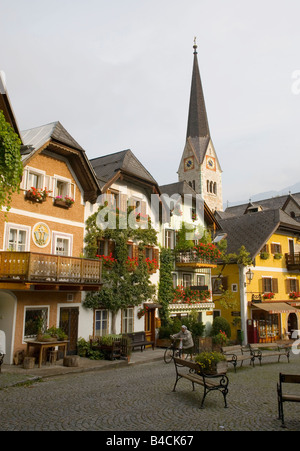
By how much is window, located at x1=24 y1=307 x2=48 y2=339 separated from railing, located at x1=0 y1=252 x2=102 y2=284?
65.2 inches

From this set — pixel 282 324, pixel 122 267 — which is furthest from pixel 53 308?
pixel 282 324

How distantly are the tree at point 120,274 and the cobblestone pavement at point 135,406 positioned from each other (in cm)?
599

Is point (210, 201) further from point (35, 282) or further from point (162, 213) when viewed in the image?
point (35, 282)

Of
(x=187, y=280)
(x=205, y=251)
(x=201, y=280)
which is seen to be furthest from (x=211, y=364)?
(x=201, y=280)

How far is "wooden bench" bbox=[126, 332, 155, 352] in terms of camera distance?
2044 centimetres

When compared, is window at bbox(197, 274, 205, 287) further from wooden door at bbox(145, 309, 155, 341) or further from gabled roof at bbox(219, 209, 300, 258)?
wooden door at bbox(145, 309, 155, 341)

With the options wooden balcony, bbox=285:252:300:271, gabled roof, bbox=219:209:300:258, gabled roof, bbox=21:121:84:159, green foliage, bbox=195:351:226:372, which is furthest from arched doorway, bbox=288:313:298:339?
green foliage, bbox=195:351:226:372

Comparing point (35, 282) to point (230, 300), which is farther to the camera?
point (230, 300)

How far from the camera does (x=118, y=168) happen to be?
2141 cm

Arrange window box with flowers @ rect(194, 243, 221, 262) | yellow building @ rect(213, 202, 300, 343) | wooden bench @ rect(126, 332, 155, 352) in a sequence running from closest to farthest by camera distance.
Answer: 1. wooden bench @ rect(126, 332, 155, 352)
2. window box with flowers @ rect(194, 243, 221, 262)
3. yellow building @ rect(213, 202, 300, 343)

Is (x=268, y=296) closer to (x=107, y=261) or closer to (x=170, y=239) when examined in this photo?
(x=170, y=239)

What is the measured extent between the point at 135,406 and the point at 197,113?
74404 mm
